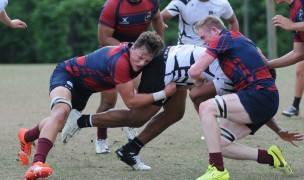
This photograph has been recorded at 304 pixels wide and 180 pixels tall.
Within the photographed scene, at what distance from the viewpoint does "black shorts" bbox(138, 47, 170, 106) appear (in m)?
7.38

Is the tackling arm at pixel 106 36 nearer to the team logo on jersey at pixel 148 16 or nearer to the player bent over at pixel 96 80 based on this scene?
the team logo on jersey at pixel 148 16

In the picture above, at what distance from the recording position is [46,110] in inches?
521

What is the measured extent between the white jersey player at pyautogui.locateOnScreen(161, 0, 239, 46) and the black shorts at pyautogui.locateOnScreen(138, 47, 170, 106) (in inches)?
94.7

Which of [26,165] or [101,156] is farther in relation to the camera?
[101,156]

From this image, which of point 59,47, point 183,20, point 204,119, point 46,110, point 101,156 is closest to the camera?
point 204,119

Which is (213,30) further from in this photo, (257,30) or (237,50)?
(257,30)

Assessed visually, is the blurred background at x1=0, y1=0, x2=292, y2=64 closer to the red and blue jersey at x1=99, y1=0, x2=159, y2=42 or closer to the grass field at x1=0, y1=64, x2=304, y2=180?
the grass field at x1=0, y1=64, x2=304, y2=180

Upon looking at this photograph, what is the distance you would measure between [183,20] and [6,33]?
3608cm

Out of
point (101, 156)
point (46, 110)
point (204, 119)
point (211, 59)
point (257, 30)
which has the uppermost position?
point (211, 59)

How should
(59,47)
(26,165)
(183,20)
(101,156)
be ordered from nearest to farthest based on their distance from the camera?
(26,165) → (101,156) → (183,20) → (59,47)

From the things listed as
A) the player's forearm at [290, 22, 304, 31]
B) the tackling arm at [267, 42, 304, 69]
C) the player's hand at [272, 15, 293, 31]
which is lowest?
the tackling arm at [267, 42, 304, 69]

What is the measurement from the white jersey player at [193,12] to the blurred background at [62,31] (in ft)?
110

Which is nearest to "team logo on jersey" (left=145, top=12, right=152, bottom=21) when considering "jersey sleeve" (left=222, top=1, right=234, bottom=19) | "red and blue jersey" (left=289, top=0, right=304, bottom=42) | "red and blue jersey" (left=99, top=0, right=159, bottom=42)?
"red and blue jersey" (left=99, top=0, right=159, bottom=42)

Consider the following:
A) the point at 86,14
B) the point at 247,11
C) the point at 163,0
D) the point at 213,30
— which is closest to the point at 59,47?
the point at 86,14
